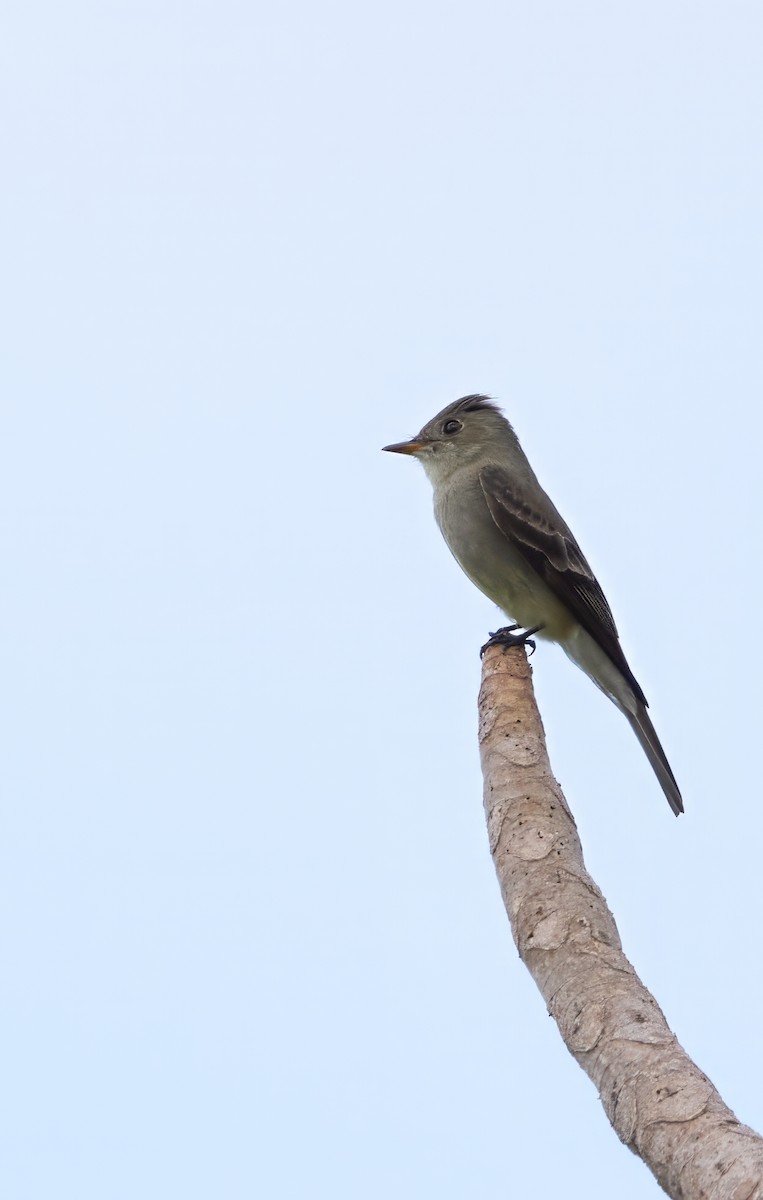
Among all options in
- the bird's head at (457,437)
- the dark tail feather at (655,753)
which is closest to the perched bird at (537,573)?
the dark tail feather at (655,753)

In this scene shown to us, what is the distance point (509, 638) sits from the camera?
782 centimetres

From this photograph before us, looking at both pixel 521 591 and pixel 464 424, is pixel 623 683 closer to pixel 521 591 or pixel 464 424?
pixel 521 591

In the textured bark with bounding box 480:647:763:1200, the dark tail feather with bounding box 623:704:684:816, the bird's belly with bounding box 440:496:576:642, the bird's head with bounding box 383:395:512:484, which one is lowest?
the textured bark with bounding box 480:647:763:1200

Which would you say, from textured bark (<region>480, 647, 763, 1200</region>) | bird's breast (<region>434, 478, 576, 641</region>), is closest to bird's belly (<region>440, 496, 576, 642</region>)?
bird's breast (<region>434, 478, 576, 641</region>)

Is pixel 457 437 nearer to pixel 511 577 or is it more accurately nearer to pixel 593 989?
pixel 511 577

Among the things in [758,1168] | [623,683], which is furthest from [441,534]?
[758,1168]

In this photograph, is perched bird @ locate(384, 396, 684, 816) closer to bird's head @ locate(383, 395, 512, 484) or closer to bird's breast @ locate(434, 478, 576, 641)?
bird's breast @ locate(434, 478, 576, 641)

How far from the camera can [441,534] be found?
29.8 ft

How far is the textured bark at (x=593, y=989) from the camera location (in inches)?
122

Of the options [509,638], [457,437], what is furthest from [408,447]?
[509,638]

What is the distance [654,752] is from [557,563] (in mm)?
1197

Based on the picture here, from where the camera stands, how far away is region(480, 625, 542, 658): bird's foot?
733 centimetres

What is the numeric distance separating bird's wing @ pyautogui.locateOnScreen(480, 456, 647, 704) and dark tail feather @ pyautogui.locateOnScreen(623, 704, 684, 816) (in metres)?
0.11

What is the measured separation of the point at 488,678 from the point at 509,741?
0.82m
